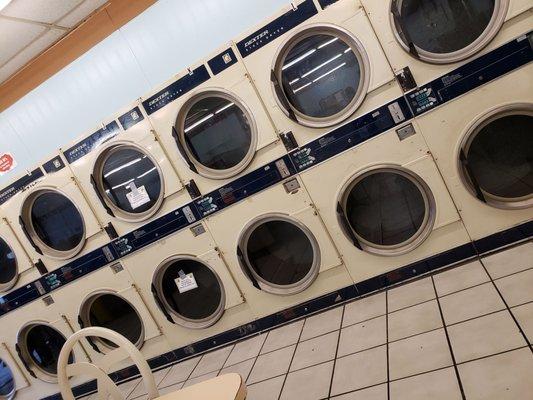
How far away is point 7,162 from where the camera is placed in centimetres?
438

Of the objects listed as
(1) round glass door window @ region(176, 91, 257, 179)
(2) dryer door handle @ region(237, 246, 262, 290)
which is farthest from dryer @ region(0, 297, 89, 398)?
(1) round glass door window @ region(176, 91, 257, 179)

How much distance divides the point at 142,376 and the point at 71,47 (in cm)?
360

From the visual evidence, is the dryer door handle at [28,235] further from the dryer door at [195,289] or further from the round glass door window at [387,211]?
the round glass door window at [387,211]

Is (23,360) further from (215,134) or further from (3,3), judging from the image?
(3,3)

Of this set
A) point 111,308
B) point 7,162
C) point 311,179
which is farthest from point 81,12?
point 111,308

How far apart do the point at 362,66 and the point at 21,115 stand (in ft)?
12.3

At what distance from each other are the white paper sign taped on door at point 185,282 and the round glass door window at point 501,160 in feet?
8.70

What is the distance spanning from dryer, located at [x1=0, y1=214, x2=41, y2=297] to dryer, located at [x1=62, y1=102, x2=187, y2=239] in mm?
1128

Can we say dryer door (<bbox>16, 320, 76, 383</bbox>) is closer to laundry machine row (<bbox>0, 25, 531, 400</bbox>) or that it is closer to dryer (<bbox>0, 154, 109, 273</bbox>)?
dryer (<bbox>0, 154, 109, 273</bbox>)

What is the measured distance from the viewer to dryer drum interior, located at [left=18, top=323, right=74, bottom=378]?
14.6 ft

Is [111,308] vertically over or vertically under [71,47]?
under

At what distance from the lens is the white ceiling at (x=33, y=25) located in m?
3.28

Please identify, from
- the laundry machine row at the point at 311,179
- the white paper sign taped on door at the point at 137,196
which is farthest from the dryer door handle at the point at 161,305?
the white paper sign taped on door at the point at 137,196

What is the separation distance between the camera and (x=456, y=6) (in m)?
2.73
